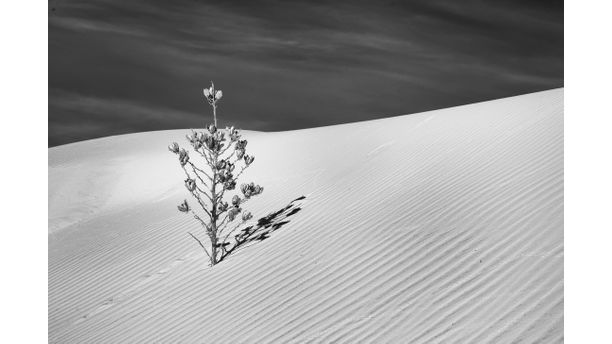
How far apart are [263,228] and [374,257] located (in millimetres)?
2796

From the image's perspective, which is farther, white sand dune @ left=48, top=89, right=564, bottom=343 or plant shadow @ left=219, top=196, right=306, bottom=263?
plant shadow @ left=219, top=196, right=306, bottom=263

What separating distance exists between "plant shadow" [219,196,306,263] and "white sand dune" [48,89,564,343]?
0.70 ft

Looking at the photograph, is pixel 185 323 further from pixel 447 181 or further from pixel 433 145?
pixel 433 145

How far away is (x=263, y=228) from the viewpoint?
9.52 m

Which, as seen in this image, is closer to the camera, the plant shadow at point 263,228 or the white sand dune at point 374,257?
the white sand dune at point 374,257

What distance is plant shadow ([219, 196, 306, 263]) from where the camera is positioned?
8984 millimetres

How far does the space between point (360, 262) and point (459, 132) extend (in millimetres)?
5106

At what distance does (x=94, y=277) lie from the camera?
30.8ft

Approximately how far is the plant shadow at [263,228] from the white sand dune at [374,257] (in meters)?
0.21

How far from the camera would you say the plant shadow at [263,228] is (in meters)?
8.98

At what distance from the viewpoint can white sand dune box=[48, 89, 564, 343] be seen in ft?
18.3
